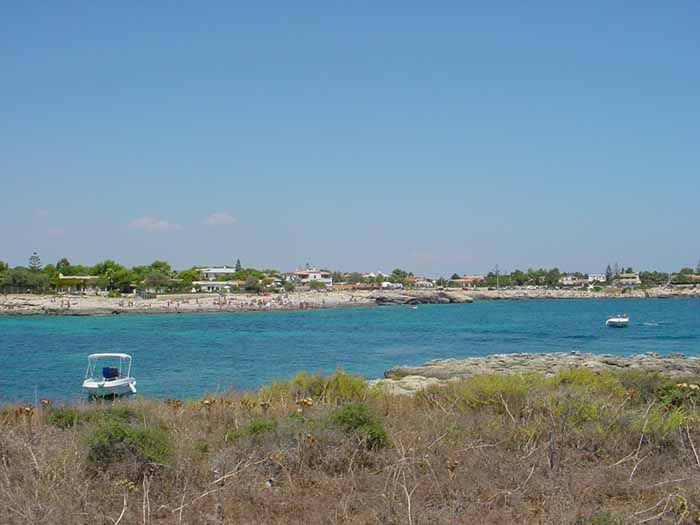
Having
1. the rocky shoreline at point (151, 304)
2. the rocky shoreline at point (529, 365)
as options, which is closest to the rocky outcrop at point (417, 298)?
the rocky shoreline at point (151, 304)

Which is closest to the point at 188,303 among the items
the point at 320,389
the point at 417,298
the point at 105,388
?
the point at 417,298

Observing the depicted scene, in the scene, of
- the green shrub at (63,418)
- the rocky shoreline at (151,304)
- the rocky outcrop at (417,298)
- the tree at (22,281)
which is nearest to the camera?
the green shrub at (63,418)

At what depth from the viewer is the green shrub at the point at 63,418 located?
11.3m

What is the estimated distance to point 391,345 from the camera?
167ft

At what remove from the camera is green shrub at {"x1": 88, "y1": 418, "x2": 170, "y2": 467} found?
27.6 feet

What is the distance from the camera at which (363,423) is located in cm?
990

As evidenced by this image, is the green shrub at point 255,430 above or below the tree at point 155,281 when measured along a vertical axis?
below

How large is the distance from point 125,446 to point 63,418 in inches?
145

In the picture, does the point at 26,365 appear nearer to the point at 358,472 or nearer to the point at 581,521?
the point at 358,472

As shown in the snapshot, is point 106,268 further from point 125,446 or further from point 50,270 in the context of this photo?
point 125,446

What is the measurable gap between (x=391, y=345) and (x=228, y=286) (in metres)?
123

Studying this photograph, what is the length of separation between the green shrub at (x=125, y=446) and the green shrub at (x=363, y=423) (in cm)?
255

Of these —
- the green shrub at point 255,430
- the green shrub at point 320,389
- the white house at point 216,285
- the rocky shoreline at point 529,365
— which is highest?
the white house at point 216,285

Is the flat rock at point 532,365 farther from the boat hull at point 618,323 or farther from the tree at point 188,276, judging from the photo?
the tree at point 188,276
